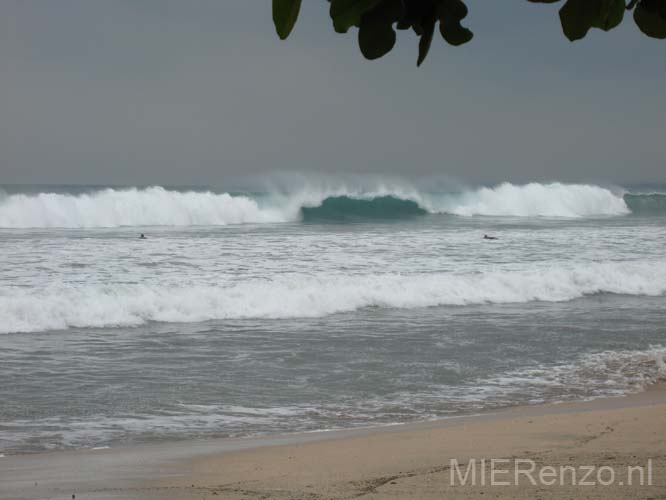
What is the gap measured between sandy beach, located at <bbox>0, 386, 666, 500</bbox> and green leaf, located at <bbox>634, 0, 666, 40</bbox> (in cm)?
309

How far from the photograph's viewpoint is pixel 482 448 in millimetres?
5293

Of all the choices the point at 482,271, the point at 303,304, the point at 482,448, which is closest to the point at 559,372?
the point at 482,448

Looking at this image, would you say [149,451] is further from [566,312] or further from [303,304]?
[566,312]

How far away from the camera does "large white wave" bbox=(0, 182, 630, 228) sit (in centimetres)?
3278

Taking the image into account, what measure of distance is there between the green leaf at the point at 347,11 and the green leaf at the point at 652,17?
385 mm

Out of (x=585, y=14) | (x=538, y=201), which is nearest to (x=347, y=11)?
(x=585, y=14)

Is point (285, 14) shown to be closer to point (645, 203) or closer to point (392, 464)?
point (392, 464)

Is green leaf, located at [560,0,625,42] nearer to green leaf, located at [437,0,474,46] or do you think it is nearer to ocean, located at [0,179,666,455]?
green leaf, located at [437,0,474,46]

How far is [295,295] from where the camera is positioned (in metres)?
13.6

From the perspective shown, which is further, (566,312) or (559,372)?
(566,312)

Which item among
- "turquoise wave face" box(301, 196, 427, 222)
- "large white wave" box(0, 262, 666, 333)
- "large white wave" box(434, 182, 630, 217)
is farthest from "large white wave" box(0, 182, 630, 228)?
"large white wave" box(0, 262, 666, 333)

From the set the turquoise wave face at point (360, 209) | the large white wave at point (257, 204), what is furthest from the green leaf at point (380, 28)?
the turquoise wave face at point (360, 209)

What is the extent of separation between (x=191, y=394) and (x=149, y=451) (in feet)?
5.76

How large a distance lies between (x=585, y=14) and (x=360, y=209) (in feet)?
127
